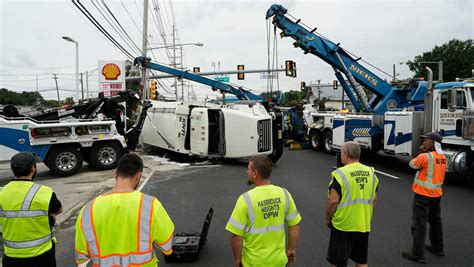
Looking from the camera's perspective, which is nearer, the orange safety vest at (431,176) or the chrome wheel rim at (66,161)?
the orange safety vest at (431,176)

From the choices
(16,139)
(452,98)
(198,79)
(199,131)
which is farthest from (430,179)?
(198,79)

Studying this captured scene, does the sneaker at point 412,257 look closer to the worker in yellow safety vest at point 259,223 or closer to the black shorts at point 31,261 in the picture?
the worker in yellow safety vest at point 259,223

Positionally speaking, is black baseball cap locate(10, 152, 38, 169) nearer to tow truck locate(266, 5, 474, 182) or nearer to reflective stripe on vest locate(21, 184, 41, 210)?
reflective stripe on vest locate(21, 184, 41, 210)

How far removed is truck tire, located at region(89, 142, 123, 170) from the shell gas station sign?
8.63 metres

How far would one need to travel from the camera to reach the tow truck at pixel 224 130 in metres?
12.4

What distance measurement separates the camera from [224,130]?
41.3 feet

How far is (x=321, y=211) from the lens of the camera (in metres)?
6.75

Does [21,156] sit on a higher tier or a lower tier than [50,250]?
higher

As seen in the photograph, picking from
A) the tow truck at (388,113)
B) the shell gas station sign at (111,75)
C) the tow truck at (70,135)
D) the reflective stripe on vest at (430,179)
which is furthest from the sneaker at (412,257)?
the shell gas station sign at (111,75)

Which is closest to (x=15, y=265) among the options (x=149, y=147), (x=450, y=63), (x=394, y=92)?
(x=394, y=92)

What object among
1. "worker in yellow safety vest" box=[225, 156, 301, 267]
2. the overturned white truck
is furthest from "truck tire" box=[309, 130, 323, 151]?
"worker in yellow safety vest" box=[225, 156, 301, 267]

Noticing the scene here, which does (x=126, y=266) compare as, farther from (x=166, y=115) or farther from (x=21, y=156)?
(x=166, y=115)

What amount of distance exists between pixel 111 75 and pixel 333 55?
40.2 feet

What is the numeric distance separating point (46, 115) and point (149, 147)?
643cm
